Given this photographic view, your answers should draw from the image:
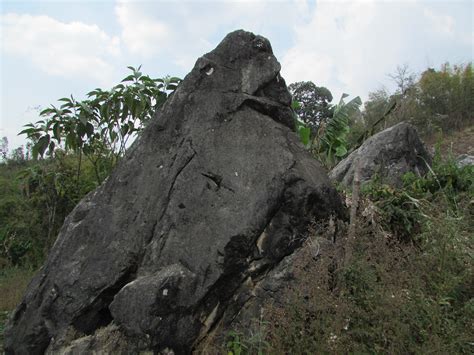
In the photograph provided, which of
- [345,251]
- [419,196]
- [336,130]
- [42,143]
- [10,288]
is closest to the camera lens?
[345,251]

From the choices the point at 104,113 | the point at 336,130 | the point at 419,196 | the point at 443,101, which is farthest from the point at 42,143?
the point at 443,101

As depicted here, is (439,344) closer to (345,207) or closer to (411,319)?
(411,319)

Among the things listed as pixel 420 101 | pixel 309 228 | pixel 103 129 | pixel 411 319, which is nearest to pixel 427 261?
pixel 411 319

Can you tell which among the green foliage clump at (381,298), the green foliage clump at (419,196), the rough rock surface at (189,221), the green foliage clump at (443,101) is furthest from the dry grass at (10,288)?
the green foliage clump at (443,101)

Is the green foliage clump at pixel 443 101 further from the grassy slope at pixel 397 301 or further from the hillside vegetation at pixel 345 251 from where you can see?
the grassy slope at pixel 397 301

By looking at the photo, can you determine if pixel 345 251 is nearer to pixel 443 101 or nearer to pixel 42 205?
pixel 42 205

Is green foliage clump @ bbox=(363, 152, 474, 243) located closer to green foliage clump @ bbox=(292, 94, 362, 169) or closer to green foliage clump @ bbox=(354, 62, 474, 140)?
green foliage clump @ bbox=(292, 94, 362, 169)

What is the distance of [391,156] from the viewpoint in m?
8.04

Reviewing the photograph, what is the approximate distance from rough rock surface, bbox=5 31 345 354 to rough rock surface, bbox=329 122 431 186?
3.11 meters

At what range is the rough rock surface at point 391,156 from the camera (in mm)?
7877

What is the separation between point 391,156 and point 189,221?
15.4 feet

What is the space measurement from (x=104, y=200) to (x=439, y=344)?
11.0 ft

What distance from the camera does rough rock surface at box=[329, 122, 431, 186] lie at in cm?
788

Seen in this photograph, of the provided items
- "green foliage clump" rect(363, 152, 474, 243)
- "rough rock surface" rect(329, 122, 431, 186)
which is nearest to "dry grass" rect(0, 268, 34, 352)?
"green foliage clump" rect(363, 152, 474, 243)
